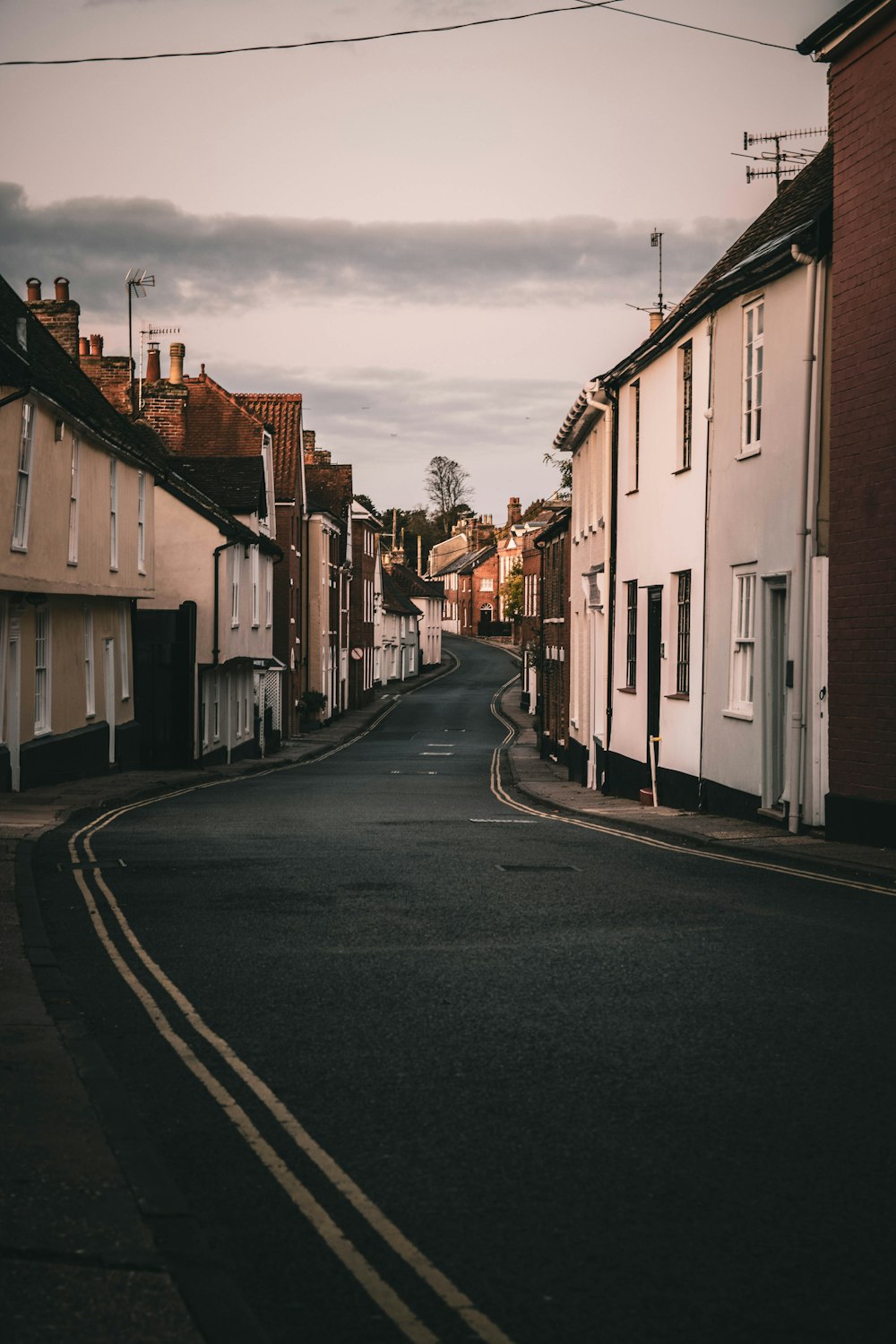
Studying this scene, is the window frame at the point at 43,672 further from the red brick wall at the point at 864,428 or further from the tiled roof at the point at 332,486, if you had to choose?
the tiled roof at the point at 332,486

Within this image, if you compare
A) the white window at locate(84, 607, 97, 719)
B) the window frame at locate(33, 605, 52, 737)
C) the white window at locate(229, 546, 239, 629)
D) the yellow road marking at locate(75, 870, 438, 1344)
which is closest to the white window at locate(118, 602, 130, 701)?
the white window at locate(84, 607, 97, 719)

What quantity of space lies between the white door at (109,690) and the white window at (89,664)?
1062mm

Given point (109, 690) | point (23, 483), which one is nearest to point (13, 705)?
point (23, 483)

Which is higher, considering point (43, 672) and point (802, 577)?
point (802, 577)

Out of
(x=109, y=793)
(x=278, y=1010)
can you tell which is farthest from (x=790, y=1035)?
(x=109, y=793)

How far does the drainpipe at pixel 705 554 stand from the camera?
759 inches

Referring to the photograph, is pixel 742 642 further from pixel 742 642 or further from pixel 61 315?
pixel 61 315

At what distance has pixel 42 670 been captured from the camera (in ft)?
77.5

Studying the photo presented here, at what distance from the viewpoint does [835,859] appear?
12820mm

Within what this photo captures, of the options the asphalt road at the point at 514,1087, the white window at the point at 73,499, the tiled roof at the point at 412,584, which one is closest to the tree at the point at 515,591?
the tiled roof at the point at 412,584

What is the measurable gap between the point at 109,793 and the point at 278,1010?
15129 mm

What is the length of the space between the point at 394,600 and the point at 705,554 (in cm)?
7477

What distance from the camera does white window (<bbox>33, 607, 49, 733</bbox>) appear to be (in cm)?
2336

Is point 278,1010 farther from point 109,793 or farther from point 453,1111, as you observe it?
point 109,793
